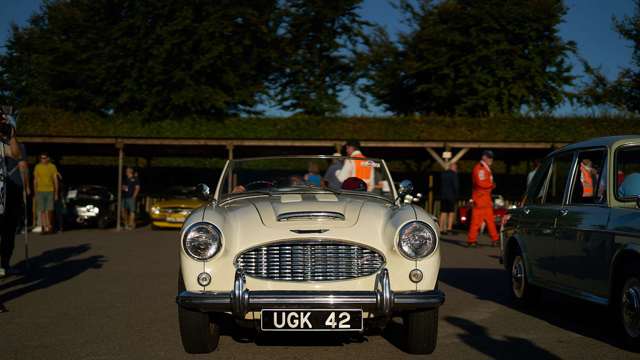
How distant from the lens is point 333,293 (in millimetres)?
5191

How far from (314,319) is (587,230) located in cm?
264

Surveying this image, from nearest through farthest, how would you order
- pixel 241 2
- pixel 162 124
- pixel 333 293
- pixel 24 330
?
pixel 333 293 < pixel 24 330 < pixel 162 124 < pixel 241 2

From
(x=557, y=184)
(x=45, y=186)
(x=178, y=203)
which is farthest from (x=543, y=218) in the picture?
(x=178, y=203)

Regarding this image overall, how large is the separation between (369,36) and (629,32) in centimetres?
1245

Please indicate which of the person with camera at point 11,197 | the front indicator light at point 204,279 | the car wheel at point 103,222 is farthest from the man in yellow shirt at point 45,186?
the front indicator light at point 204,279

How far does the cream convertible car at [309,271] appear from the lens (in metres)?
5.20

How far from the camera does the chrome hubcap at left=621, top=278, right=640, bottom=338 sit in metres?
5.82

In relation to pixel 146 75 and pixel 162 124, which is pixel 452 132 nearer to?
pixel 162 124

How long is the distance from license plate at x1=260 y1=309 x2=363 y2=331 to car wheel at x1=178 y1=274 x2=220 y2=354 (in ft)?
1.92

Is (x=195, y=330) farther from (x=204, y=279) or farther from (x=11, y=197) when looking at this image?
(x=11, y=197)

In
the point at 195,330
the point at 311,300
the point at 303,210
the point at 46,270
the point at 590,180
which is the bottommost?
the point at 46,270

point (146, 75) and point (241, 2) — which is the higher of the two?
point (241, 2)

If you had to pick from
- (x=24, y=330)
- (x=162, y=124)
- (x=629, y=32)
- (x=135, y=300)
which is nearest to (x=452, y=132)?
(x=162, y=124)

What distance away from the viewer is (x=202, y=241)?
216 inches
